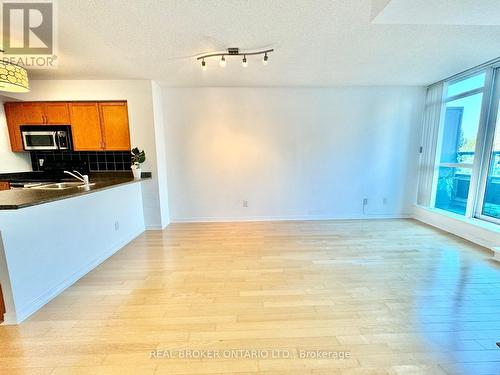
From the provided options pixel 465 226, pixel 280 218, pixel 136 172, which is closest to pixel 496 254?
pixel 465 226

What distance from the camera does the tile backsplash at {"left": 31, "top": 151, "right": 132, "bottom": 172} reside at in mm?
3895

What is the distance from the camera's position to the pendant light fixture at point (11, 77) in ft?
7.02

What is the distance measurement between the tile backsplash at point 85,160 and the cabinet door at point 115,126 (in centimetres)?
26

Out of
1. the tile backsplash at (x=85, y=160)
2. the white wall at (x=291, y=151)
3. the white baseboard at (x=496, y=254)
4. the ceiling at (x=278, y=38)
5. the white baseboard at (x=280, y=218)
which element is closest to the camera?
the ceiling at (x=278, y=38)

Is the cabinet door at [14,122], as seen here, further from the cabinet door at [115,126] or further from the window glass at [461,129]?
the window glass at [461,129]

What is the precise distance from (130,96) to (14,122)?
2.04 meters

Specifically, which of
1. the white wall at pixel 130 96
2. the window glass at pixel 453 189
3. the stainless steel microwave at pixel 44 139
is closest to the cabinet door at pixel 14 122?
the stainless steel microwave at pixel 44 139

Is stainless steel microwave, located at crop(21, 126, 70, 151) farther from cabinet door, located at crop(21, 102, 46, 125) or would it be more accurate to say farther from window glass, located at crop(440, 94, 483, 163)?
window glass, located at crop(440, 94, 483, 163)

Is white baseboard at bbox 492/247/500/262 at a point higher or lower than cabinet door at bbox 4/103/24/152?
lower

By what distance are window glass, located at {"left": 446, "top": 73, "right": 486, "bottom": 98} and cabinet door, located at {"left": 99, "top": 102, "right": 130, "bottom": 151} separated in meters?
5.70

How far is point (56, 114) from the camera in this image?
3535 millimetres

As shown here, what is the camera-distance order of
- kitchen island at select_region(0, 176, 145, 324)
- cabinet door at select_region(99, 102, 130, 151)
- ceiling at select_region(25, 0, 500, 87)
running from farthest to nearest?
1. cabinet door at select_region(99, 102, 130, 151)
2. ceiling at select_region(25, 0, 500, 87)
3. kitchen island at select_region(0, 176, 145, 324)

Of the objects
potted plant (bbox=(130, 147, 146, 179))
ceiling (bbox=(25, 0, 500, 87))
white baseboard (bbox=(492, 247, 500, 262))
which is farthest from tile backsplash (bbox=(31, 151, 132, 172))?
white baseboard (bbox=(492, 247, 500, 262))

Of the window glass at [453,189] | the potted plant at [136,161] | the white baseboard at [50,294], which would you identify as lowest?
the white baseboard at [50,294]
